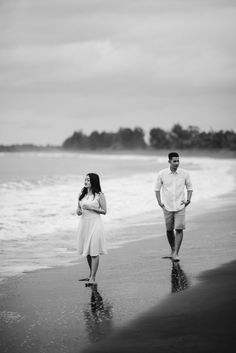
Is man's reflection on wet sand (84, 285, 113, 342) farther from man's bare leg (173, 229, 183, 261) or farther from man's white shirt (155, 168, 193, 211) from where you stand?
man's white shirt (155, 168, 193, 211)

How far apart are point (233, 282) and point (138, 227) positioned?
588 cm

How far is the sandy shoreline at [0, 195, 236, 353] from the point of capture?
457cm

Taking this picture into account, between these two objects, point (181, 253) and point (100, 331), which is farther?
point (181, 253)

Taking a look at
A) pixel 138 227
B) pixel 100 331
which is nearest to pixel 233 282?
pixel 100 331

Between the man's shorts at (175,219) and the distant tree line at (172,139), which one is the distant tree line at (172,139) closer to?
the distant tree line at (172,139)

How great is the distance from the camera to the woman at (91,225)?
272 inches

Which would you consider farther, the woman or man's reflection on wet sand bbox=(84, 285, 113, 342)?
the woman

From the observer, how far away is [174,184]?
328 inches

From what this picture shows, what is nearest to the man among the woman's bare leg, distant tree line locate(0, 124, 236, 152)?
the woman's bare leg

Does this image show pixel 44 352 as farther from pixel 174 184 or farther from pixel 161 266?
pixel 174 184

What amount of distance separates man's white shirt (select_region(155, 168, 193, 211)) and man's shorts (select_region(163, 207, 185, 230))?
8cm

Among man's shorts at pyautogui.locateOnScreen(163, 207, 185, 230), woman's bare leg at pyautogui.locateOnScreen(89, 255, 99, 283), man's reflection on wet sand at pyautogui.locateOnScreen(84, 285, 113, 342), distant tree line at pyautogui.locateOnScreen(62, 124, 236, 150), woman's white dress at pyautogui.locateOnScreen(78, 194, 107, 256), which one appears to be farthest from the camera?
distant tree line at pyautogui.locateOnScreen(62, 124, 236, 150)

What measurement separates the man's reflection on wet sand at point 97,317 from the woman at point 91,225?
2.59 ft

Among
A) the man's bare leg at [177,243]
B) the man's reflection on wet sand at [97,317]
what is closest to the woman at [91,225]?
the man's reflection on wet sand at [97,317]
